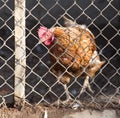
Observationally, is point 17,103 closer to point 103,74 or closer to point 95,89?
point 95,89

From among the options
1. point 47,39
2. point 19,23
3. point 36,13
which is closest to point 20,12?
point 19,23

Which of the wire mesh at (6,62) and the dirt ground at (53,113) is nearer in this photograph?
the dirt ground at (53,113)

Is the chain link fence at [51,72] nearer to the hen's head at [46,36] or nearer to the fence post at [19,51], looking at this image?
the fence post at [19,51]

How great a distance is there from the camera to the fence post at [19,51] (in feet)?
13.5

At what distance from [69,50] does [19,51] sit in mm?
667

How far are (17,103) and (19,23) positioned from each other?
2.43ft

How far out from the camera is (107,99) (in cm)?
454

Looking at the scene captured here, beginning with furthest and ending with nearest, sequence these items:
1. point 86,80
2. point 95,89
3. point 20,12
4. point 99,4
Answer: point 99,4 < point 95,89 < point 86,80 < point 20,12

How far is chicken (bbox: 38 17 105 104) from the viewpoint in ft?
15.3

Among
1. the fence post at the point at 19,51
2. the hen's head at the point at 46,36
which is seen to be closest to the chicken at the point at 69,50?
the hen's head at the point at 46,36

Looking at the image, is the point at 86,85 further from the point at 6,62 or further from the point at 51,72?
the point at 6,62

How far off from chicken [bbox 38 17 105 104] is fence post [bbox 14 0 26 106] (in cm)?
A: 51

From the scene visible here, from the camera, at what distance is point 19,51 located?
417cm

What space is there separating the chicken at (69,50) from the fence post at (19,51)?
51cm
